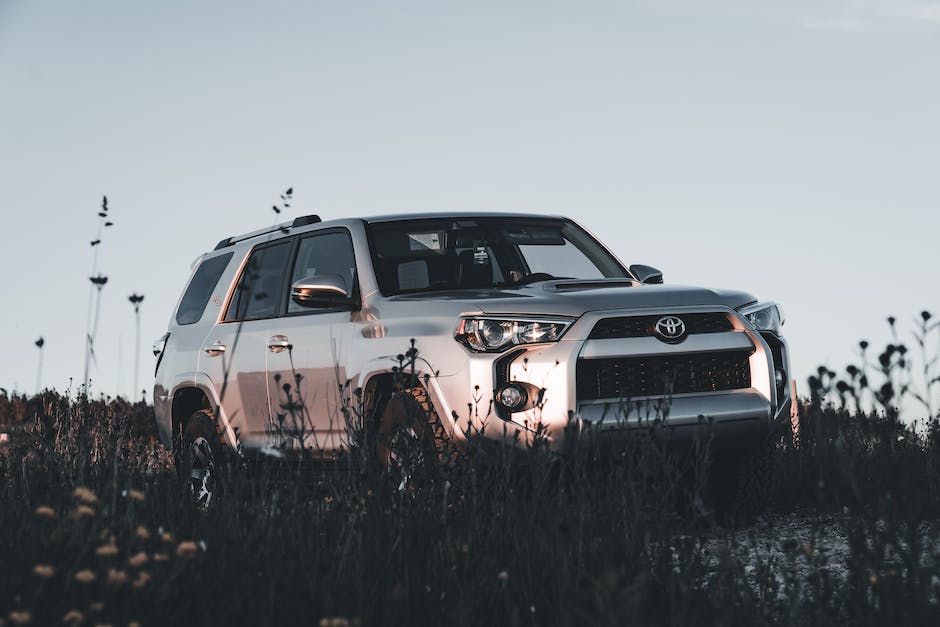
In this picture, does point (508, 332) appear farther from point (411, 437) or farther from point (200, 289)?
point (200, 289)

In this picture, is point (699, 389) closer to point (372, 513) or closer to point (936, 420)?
point (936, 420)

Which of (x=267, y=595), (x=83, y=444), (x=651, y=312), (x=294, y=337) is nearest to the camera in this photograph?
(x=267, y=595)

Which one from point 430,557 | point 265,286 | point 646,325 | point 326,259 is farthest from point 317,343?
point 430,557

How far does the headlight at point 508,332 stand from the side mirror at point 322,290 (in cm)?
107

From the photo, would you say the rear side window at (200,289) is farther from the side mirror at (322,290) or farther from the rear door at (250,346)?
the side mirror at (322,290)

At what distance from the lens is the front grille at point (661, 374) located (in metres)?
5.99

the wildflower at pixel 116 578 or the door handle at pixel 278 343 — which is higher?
the door handle at pixel 278 343

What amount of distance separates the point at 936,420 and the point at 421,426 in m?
2.48

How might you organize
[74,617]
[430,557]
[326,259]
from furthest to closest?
[326,259], [430,557], [74,617]

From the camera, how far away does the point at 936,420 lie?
4875 mm

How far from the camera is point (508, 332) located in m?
6.01

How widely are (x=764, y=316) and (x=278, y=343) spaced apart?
3.13m

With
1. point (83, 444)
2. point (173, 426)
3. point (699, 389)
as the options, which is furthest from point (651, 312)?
point (173, 426)

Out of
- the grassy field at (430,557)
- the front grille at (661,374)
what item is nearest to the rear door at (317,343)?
the grassy field at (430,557)
